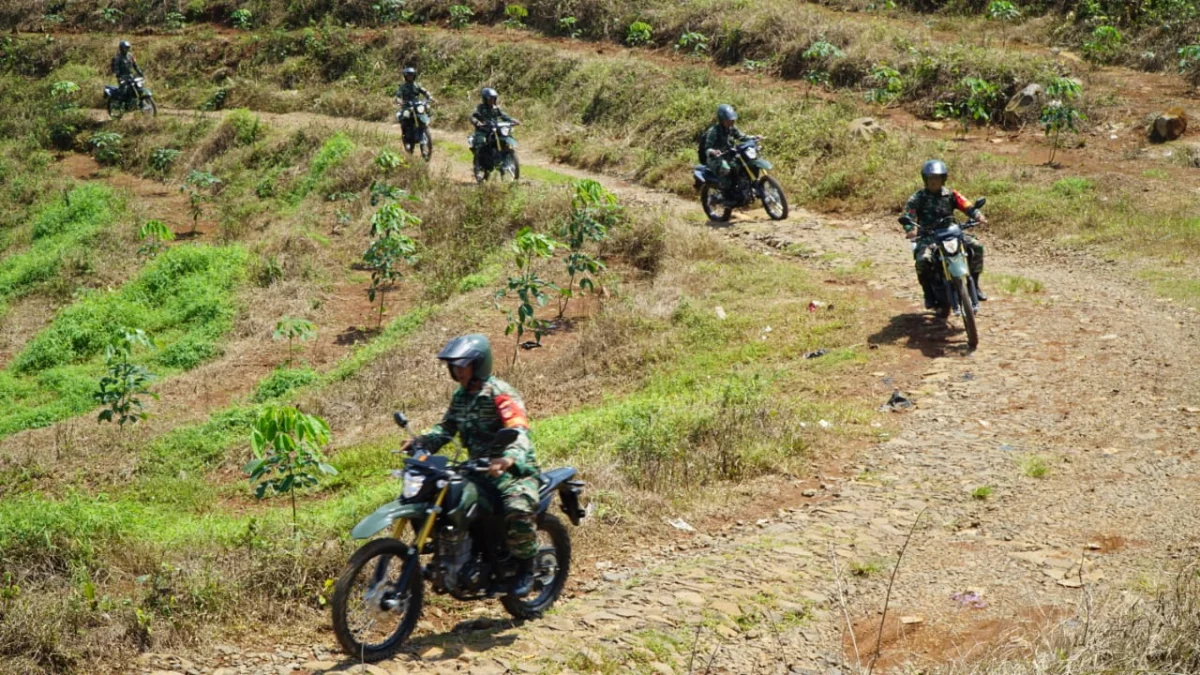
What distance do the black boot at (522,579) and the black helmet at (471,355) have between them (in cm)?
A: 105

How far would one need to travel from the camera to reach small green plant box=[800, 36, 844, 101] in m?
22.6

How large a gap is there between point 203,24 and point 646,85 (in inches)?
763

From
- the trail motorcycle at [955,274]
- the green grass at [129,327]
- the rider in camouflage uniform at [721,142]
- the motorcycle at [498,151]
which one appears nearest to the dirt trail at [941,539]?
the trail motorcycle at [955,274]

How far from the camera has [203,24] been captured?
36250 mm

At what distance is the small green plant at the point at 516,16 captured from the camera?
99.9 feet

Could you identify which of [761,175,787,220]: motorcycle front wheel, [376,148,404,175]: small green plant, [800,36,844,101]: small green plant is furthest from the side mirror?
[800,36,844,101]: small green plant

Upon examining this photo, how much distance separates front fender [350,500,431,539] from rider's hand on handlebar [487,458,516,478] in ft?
1.19

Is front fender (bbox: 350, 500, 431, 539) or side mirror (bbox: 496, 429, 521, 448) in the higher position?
side mirror (bbox: 496, 429, 521, 448)

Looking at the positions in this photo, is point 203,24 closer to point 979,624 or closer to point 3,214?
point 3,214

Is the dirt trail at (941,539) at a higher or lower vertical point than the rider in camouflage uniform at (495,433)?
lower

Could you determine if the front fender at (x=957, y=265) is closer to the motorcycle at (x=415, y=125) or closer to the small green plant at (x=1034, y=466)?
the small green plant at (x=1034, y=466)

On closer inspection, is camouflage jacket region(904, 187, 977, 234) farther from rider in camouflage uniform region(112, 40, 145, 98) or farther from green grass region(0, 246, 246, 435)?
rider in camouflage uniform region(112, 40, 145, 98)

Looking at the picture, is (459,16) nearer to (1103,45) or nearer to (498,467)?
(1103,45)

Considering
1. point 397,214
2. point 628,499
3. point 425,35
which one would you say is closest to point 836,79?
point 397,214
